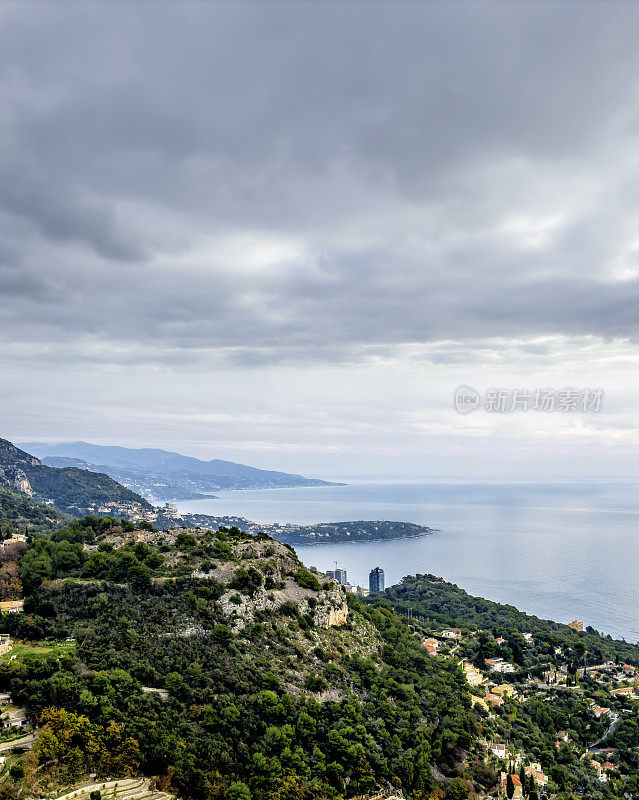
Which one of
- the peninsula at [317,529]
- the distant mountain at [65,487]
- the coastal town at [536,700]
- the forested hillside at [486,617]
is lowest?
the peninsula at [317,529]

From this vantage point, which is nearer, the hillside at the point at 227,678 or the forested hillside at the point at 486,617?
the hillside at the point at 227,678

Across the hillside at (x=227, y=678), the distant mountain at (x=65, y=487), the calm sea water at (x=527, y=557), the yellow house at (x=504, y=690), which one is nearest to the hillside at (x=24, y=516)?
the hillside at (x=227, y=678)

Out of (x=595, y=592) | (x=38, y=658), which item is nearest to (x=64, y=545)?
(x=38, y=658)

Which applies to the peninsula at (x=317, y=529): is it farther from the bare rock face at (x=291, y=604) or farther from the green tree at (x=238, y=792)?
the green tree at (x=238, y=792)

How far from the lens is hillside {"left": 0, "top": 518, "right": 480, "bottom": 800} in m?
16.6

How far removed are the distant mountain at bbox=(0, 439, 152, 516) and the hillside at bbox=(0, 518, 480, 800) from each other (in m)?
66.9

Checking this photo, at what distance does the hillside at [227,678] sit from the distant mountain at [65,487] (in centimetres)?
6691

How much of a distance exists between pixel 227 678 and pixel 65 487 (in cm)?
A: 9255

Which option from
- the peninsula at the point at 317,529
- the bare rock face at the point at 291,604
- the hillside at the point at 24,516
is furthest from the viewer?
the peninsula at the point at 317,529

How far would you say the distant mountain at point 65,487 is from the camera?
297ft

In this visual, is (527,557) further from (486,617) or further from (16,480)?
(16,480)

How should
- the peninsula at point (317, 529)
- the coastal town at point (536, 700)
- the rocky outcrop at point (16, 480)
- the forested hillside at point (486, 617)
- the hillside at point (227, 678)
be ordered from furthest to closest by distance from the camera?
the peninsula at point (317, 529), the rocky outcrop at point (16, 480), the forested hillside at point (486, 617), the coastal town at point (536, 700), the hillside at point (227, 678)

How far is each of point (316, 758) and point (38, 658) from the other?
1075 centimetres

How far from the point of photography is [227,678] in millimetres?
20750
